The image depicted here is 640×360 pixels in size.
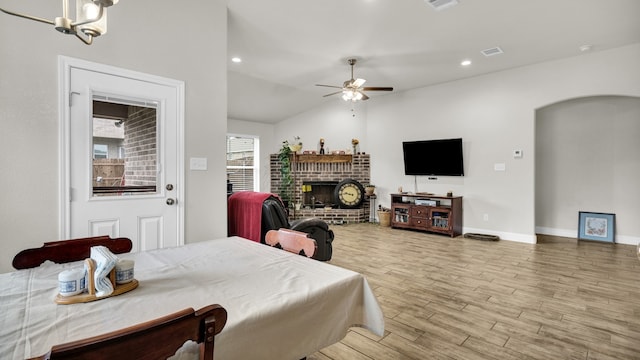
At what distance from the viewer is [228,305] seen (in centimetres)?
103

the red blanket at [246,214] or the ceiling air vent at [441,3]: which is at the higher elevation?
the ceiling air vent at [441,3]

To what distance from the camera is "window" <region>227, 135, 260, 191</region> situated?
8148mm

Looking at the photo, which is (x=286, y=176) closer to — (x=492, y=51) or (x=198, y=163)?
(x=198, y=163)

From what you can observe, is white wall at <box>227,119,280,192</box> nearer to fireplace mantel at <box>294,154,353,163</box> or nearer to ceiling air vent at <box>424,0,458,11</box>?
fireplace mantel at <box>294,154,353,163</box>

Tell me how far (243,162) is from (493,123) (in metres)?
5.83

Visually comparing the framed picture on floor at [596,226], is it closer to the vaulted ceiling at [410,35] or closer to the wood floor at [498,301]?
the wood floor at [498,301]

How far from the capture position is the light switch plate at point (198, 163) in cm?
312

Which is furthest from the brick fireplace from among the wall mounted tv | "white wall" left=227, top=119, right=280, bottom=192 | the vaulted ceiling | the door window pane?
the door window pane

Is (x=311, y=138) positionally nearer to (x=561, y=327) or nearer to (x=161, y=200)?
(x=161, y=200)

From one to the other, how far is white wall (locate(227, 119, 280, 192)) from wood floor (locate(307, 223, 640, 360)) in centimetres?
386

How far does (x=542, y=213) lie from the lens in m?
5.88

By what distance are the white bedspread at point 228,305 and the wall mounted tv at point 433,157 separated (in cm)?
519

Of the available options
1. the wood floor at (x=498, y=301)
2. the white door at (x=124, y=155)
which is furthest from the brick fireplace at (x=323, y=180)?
the white door at (x=124, y=155)

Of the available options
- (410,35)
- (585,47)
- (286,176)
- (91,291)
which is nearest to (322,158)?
(286,176)
